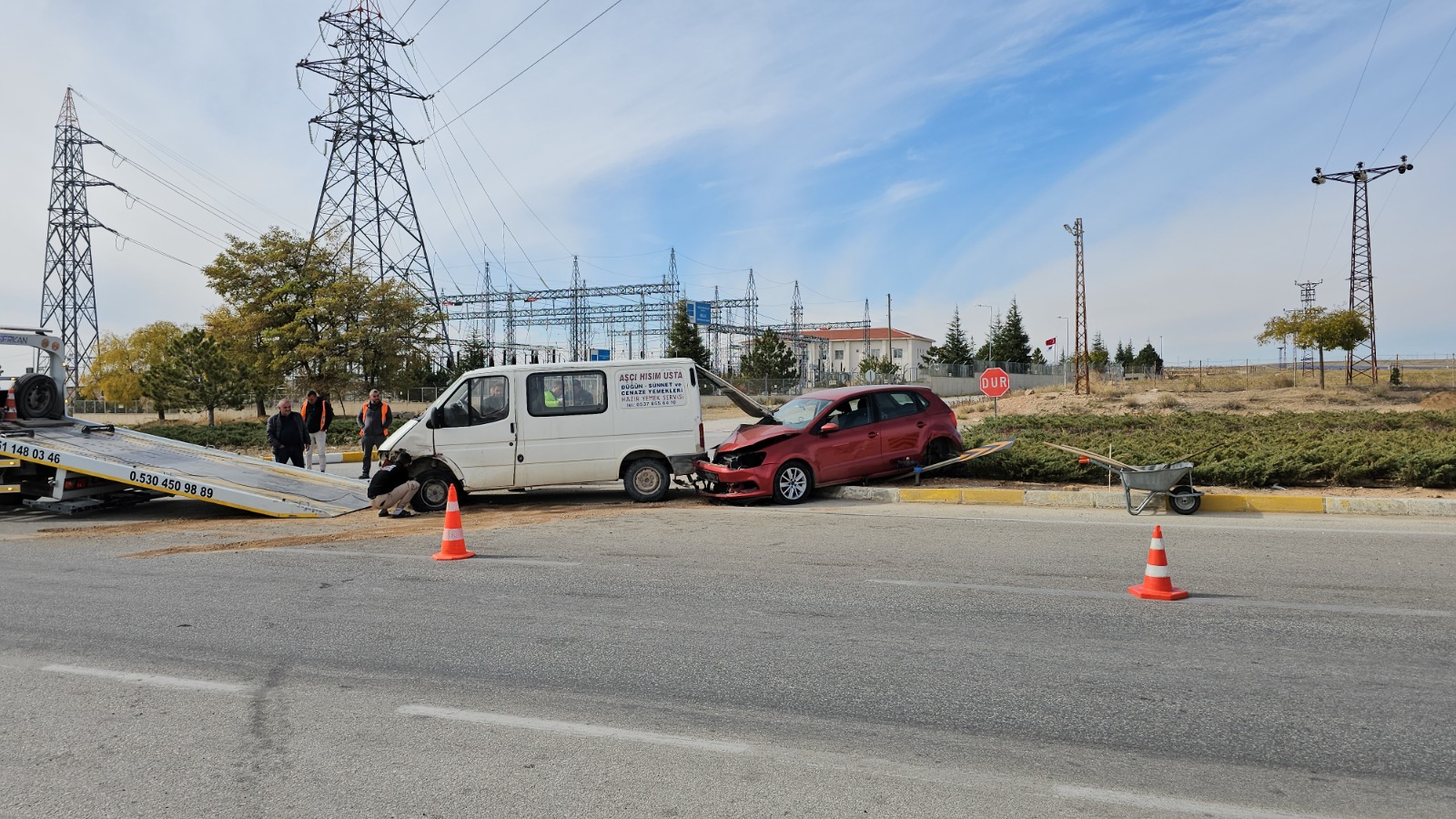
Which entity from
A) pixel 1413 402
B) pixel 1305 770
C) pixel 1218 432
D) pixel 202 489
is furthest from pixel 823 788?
pixel 1413 402

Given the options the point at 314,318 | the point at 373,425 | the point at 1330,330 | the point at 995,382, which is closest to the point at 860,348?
the point at 1330,330

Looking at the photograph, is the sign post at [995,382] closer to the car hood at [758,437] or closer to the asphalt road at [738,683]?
the car hood at [758,437]

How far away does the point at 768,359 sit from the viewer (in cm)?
7012

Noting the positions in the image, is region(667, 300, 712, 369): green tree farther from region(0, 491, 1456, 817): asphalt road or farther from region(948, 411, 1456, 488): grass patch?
region(0, 491, 1456, 817): asphalt road

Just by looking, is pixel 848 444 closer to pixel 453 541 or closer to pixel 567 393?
pixel 567 393

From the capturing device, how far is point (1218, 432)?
17297 mm

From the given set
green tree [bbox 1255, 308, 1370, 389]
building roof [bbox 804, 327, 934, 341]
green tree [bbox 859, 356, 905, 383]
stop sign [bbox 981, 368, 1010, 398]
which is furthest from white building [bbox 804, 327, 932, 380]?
stop sign [bbox 981, 368, 1010, 398]

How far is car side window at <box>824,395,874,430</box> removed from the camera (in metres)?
12.7

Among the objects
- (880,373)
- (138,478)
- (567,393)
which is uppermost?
(880,373)

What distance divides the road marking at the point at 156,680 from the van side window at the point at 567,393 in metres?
7.34

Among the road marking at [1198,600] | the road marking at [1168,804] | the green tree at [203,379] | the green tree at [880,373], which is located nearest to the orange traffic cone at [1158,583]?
the road marking at [1198,600]

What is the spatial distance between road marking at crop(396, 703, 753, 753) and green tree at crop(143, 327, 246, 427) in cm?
4148

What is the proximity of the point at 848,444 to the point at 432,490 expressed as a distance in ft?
18.9

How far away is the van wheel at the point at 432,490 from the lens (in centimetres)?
1220
